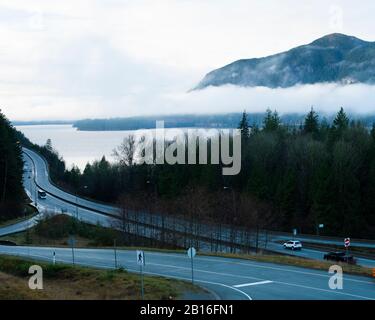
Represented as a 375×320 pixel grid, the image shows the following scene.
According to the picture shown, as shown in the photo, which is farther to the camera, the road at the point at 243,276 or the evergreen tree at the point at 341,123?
the evergreen tree at the point at 341,123

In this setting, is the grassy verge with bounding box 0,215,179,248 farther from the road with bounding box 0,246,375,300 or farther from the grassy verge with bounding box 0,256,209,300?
the grassy verge with bounding box 0,256,209,300

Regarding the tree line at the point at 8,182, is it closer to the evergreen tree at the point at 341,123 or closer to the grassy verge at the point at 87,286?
the grassy verge at the point at 87,286

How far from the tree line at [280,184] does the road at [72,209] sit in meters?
2.54

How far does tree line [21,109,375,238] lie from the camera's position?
59.0 meters

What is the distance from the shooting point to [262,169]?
7556 centimetres

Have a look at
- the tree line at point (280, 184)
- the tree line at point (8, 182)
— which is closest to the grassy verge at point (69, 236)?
the tree line at point (280, 184)

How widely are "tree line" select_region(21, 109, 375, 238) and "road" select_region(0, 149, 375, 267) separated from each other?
2.54m

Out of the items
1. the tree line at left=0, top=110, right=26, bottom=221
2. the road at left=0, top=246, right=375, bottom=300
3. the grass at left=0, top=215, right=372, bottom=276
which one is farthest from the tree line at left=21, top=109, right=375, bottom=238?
the road at left=0, top=246, right=375, bottom=300

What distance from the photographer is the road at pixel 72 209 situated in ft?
177

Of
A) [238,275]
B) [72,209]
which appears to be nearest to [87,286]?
[238,275]

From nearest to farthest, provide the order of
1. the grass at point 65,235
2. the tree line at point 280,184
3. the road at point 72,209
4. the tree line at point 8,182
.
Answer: the grass at point 65,235 < the road at point 72,209 < the tree line at point 280,184 < the tree line at point 8,182

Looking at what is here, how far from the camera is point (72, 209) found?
274 ft

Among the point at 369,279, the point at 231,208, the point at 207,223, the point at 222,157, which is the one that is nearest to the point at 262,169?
the point at 222,157
